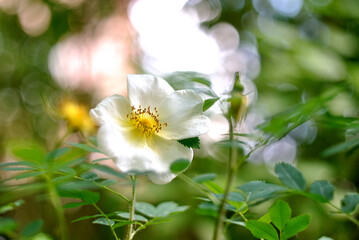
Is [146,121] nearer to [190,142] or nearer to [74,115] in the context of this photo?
[190,142]

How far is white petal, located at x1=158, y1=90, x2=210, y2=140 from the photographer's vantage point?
0.98ft

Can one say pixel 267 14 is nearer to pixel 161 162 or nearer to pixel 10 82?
pixel 10 82

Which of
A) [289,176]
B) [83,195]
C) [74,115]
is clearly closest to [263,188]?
[289,176]

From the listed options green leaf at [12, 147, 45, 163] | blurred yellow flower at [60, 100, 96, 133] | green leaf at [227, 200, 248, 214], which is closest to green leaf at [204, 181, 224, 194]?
green leaf at [227, 200, 248, 214]

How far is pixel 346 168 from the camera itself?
3.16 feet

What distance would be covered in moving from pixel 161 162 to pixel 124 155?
0.04 meters

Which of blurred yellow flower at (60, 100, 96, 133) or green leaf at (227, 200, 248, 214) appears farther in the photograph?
blurred yellow flower at (60, 100, 96, 133)

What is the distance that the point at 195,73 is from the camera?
1.17 ft

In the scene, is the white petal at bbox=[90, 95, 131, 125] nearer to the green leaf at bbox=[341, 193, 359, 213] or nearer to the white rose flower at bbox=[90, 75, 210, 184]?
the white rose flower at bbox=[90, 75, 210, 184]

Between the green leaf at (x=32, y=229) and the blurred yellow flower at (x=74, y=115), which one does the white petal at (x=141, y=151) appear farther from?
the blurred yellow flower at (x=74, y=115)

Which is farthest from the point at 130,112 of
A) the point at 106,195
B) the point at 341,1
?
the point at 341,1

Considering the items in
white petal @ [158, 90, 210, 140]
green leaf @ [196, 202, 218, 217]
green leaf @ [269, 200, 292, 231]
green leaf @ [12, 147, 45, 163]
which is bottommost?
green leaf @ [269, 200, 292, 231]

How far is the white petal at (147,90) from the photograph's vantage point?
12.6 inches

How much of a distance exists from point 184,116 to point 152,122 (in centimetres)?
3
